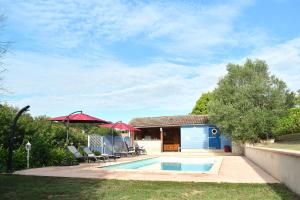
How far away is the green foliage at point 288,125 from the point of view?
21.7 m

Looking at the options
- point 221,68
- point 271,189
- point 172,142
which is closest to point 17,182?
point 271,189

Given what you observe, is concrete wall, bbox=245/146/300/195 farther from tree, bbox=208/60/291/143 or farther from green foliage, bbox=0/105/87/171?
tree, bbox=208/60/291/143

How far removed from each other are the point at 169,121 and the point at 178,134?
82.9 inches

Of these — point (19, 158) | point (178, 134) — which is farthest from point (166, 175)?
point (178, 134)

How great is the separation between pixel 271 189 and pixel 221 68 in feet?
69.5

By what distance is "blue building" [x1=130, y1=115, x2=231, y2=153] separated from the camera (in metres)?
30.6

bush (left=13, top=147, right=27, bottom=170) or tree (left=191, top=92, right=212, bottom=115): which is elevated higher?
tree (left=191, top=92, right=212, bottom=115)

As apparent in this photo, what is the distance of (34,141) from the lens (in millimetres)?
14273

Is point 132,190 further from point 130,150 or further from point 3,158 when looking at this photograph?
point 130,150

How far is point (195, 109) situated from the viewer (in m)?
52.2

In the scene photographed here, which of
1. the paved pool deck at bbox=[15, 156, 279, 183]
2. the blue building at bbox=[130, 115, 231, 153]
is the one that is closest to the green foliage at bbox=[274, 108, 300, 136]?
the blue building at bbox=[130, 115, 231, 153]

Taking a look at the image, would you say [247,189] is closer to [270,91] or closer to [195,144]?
[270,91]

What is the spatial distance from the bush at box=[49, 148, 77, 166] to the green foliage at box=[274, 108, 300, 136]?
13828mm

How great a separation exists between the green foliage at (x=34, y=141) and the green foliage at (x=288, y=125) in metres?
14.0
